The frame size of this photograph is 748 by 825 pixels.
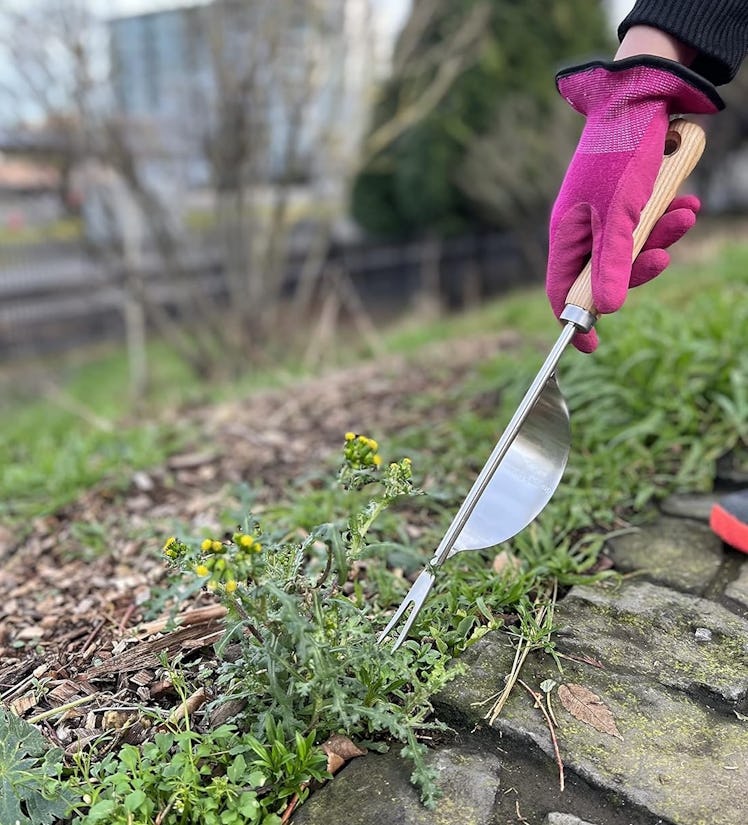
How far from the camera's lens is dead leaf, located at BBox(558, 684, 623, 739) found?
1.51 m

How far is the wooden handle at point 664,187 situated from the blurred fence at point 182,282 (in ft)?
19.1

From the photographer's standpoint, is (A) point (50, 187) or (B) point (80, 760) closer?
(B) point (80, 760)

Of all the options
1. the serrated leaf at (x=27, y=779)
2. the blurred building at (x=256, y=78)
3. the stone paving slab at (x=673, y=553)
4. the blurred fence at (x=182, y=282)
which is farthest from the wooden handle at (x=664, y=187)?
the blurred fence at (x=182, y=282)

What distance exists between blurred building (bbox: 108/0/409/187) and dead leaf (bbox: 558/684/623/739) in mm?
5770

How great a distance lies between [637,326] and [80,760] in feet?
8.40

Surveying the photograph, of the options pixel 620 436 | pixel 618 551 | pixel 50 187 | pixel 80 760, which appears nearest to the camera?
pixel 80 760

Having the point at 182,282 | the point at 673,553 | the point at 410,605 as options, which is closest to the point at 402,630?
the point at 410,605

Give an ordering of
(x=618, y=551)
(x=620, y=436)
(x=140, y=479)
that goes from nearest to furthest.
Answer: (x=618, y=551) < (x=620, y=436) < (x=140, y=479)

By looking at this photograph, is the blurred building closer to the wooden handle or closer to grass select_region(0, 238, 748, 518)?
grass select_region(0, 238, 748, 518)

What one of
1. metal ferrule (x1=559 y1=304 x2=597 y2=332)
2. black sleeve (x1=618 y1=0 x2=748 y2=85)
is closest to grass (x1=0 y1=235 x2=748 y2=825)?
metal ferrule (x1=559 y1=304 x2=597 y2=332)

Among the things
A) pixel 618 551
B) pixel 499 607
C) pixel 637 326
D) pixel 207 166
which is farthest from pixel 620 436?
pixel 207 166

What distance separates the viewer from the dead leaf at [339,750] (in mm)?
1435

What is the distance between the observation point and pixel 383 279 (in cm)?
1430

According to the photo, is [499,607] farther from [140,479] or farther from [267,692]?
[140,479]
